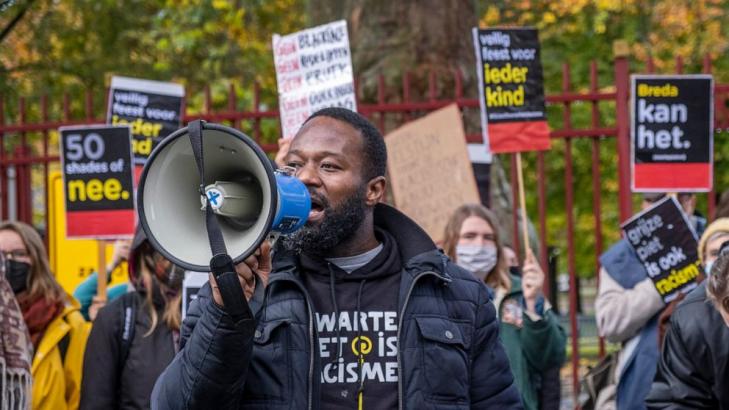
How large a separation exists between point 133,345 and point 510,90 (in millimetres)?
2661

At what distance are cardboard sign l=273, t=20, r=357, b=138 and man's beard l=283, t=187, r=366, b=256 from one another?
3.15m

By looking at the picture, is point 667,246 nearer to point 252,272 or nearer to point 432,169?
point 432,169

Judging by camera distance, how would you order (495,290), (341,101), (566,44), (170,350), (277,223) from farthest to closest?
1. (566,44)
2. (341,101)
3. (495,290)
4. (170,350)
5. (277,223)

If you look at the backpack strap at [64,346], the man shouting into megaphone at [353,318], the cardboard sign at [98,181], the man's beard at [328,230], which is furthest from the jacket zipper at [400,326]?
the cardboard sign at [98,181]

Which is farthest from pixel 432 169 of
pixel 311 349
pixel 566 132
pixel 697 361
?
pixel 311 349

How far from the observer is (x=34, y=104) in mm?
14656

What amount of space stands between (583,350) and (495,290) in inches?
754

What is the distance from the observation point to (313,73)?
21.3 ft

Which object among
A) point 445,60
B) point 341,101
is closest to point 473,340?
point 341,101

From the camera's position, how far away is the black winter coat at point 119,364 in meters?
4.94

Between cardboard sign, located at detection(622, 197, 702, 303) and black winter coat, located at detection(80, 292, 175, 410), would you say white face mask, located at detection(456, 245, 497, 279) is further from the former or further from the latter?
black winter coat, located at detection(80, 292, 175, 410)

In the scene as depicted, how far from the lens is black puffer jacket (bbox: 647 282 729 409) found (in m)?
3.97

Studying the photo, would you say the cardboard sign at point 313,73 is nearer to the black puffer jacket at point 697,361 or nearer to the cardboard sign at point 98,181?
the cardboard sign at point 98,181

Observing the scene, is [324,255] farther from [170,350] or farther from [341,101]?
[341,101]
